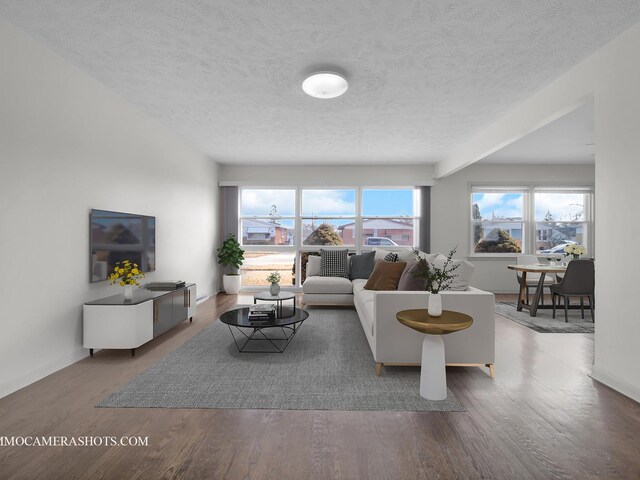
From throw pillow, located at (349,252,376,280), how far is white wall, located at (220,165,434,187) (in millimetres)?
1999

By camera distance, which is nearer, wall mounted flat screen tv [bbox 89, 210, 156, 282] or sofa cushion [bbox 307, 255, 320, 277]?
wall mounted flat screen tv [bbox 89, 210, 156, 282]

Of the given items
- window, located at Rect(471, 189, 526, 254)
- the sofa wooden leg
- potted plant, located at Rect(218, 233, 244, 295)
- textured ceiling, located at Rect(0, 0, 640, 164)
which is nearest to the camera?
textured ceiling, located at Rect(0, 0, 640, 164)

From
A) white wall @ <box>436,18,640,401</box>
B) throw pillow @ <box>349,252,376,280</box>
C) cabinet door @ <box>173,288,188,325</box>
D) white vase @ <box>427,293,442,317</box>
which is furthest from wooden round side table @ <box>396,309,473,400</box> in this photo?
throw pillow @ <box>349,252,376,280</box>

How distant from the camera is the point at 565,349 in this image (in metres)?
3.63

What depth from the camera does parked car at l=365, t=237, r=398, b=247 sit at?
24.3 ft

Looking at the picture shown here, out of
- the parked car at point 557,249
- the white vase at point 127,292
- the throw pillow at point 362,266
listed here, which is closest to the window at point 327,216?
the throw pillow at point 362,266

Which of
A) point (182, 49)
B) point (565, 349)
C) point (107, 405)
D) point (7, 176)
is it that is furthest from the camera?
point (565, 349)

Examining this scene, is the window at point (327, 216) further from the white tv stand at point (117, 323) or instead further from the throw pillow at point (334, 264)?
the white tv stand at point (117, 323)

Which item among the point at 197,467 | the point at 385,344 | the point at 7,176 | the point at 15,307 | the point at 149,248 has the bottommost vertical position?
the point at 197,467

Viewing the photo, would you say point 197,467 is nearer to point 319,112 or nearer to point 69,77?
point 69,77

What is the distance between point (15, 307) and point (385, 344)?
2831 mm

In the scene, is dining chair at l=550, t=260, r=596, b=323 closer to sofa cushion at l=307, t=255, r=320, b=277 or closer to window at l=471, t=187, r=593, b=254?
window at l=471, t=187, r=593, b=254

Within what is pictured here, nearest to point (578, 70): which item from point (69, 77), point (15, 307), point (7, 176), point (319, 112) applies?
point (319, 112)

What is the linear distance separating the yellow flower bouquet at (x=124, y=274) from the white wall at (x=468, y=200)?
5.57m
